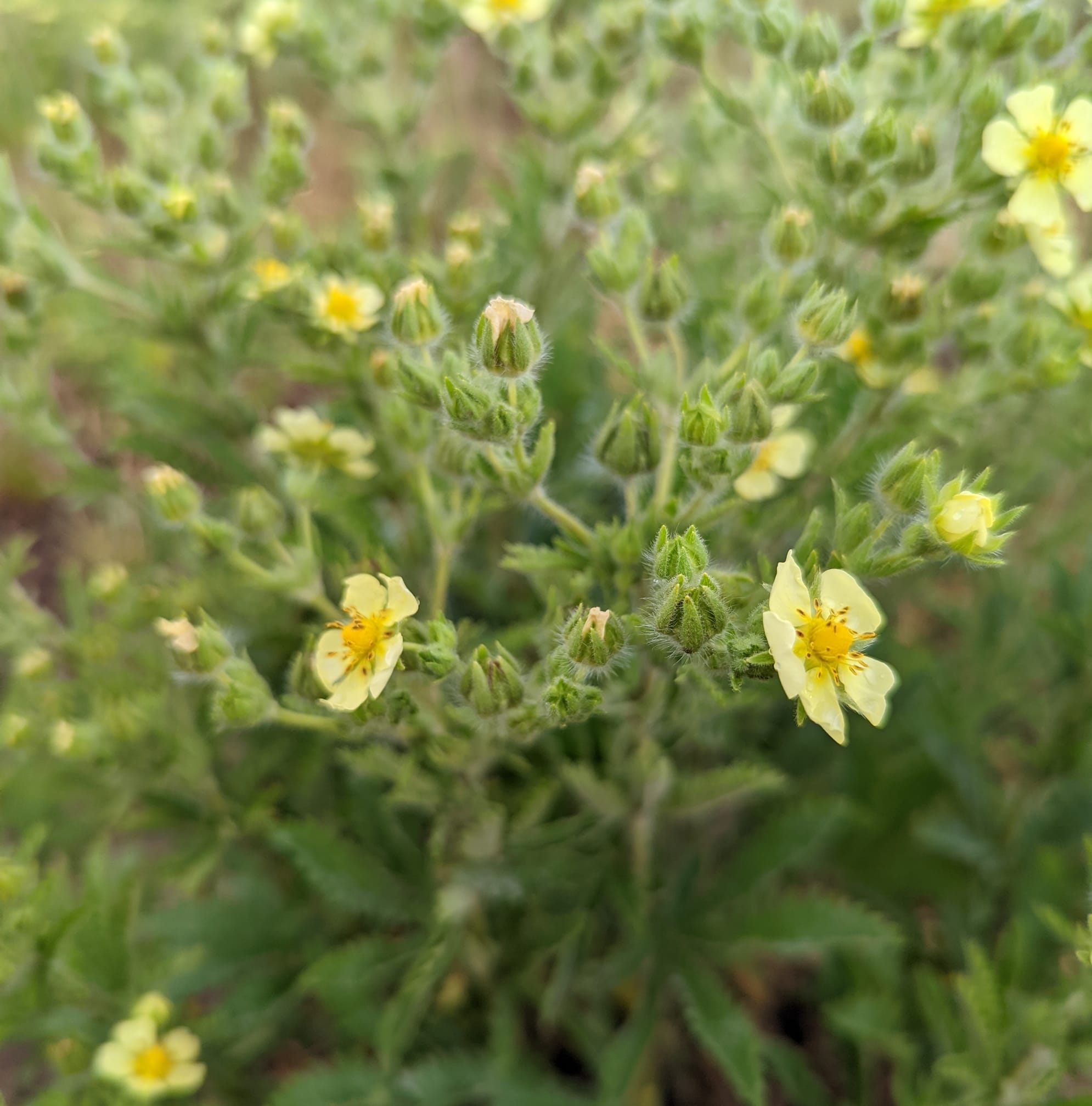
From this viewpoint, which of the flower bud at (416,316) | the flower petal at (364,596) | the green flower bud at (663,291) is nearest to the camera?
the flower petal at (364,596)

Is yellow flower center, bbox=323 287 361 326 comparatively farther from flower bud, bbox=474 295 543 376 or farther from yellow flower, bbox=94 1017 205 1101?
yellow flower, bbox=94 1017 205 1101

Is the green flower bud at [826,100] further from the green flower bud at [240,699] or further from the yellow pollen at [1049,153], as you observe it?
the green flower bud at [240,699]

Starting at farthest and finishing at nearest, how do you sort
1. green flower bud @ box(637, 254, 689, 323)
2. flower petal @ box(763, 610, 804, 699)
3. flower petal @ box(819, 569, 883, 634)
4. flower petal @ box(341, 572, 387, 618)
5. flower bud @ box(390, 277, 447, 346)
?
green flower bud @ box(637, 254, 689, 323), flower bud @ box(390, 277, 447, 346), flower petal @ box(341, 572, 387, 618), flower petal @ box(819, 569, 883, 634), flower petal @ box(763, 610, 804, 699)

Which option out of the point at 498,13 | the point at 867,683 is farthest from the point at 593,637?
the point at 498,13

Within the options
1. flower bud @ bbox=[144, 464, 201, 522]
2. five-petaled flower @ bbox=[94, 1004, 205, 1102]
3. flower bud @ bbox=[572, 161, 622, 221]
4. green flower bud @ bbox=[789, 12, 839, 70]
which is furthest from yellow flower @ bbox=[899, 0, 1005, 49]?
five-petaled flower @ bbox=[94, 1004, 205, 1102]

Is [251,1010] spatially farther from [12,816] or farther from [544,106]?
[544,106]

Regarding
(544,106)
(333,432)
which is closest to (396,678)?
(333,432)

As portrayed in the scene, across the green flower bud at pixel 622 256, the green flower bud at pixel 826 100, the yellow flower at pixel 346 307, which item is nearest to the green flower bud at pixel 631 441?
the green flower bud at pixel 622 256

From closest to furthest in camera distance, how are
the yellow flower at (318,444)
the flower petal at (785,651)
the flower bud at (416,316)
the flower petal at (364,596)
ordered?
A: the flower petal at (785,651) < the flower petal at (364,596) < the flower bud at (416,316) < the yellow flower at (318,444)
